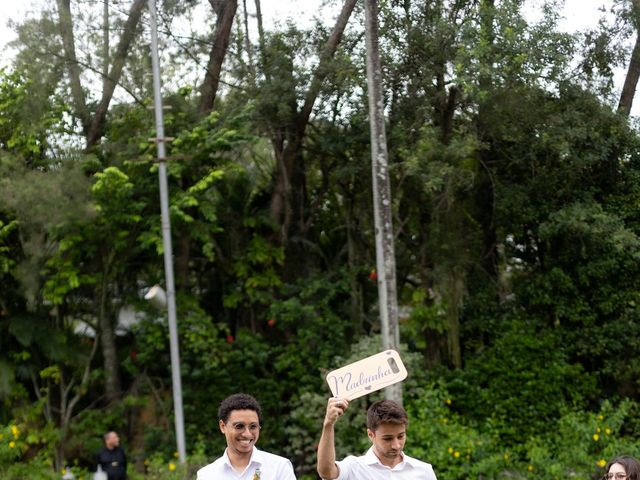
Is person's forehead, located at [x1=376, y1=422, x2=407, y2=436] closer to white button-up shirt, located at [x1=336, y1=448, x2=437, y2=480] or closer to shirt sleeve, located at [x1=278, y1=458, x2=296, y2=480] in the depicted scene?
white button-up shirt, located at [x1=336, y1=448, x2=437, y2=480]

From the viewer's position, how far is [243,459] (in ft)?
14.7

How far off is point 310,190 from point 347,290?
92.6 inches

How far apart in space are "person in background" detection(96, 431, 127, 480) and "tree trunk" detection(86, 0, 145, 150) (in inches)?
221

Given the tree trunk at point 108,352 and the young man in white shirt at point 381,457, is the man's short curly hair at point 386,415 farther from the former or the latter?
the tree trunk at point 108,352

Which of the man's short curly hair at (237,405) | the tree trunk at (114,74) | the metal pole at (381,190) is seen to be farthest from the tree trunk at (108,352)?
the man's short curly hair at (237,405)

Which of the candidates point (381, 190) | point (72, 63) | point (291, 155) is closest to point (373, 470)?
point (381, 190)

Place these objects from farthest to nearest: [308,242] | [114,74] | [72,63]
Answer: [308,242]
[114,74]
[72,63]

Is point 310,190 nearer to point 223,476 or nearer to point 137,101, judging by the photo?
point 137,101

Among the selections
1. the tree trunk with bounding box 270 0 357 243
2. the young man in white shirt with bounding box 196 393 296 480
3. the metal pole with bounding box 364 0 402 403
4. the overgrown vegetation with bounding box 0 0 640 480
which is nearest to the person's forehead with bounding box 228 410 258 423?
the young man in white shirt with bounding box 196 393 296 480

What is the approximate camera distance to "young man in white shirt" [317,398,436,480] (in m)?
4.57

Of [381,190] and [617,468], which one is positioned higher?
[381,190]

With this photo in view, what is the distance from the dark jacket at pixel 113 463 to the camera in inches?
539

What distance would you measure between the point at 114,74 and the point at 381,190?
541 cm

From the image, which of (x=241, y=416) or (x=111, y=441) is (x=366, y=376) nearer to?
(x=241, y=416)
